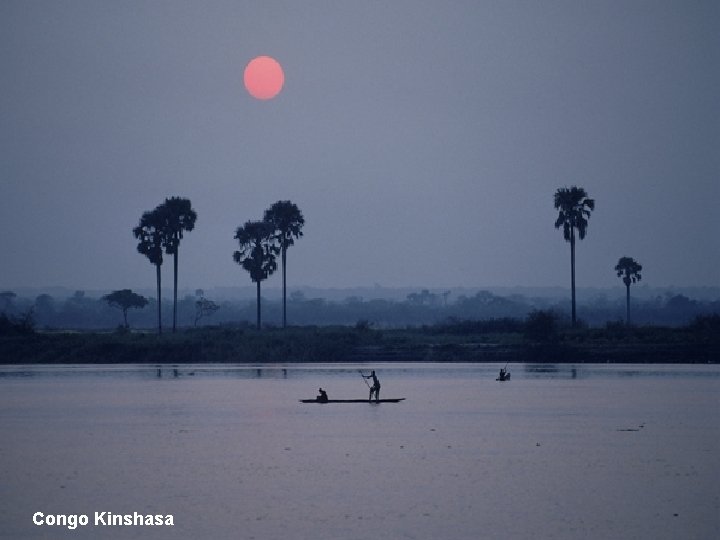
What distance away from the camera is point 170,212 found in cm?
11981

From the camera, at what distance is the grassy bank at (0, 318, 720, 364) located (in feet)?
330

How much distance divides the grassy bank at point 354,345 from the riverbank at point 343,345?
8cm

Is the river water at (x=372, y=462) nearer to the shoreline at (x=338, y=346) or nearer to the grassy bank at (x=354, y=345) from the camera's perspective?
the shoreline at (x=338, y=346)

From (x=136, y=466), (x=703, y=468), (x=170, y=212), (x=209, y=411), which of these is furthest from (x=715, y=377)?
(x=170, y=212)

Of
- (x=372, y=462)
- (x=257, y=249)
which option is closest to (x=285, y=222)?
(x=257, y=249)

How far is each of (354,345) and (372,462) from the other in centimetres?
6741

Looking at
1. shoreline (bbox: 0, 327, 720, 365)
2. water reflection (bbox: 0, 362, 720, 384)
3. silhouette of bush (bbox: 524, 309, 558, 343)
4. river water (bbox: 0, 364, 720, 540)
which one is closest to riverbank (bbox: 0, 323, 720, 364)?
shoreline (bbox: 0, 327, 720, 365)

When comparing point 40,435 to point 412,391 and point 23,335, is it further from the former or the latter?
point 23,335

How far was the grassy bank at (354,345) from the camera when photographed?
101 meters

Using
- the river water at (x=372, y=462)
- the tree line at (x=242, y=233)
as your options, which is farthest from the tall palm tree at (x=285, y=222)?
the river water at (x=372, y=462)

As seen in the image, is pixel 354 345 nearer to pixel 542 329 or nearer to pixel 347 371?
pixel 347 371

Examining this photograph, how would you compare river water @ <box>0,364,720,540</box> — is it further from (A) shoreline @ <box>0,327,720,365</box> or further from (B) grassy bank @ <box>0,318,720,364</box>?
(B) grassy bank @ <box>0,318,720,364</box>

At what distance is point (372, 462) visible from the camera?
39.6m

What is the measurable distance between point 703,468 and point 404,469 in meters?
Answer: 8.95
